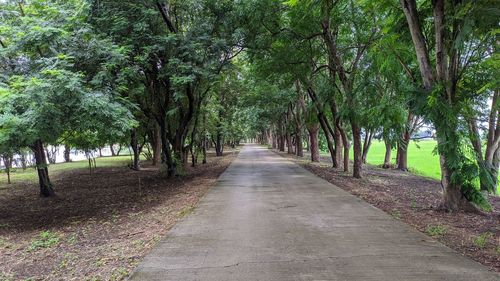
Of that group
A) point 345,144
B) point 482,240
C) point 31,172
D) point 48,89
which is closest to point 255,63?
point 345,144

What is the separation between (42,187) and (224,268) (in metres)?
12.4

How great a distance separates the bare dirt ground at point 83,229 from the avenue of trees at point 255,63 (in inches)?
64.2

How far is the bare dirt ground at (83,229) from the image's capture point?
5583mm

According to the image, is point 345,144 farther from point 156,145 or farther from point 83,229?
point 156,145

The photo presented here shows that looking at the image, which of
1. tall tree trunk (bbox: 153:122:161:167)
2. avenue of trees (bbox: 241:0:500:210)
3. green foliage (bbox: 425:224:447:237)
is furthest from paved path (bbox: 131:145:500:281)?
tall tree trunk (bbox: 153:122:161:167)

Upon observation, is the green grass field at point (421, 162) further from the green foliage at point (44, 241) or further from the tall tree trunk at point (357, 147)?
the green foliage at point (44, 241)

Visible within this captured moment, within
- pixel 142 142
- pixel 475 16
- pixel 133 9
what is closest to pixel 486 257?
pixel 475 16

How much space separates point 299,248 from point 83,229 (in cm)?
547

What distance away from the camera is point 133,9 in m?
13.7

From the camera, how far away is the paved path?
189 inches

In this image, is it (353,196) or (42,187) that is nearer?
(353,196)

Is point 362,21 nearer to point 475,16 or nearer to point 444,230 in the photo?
point 475,16

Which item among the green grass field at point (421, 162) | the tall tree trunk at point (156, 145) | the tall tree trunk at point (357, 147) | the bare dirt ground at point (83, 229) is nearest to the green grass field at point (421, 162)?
the green grass field at point (421, 162)

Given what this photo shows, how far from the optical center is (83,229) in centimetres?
879
